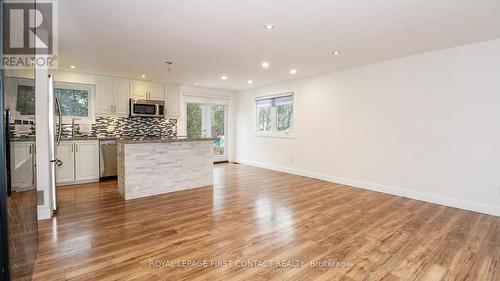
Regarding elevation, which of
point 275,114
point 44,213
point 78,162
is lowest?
point 44,213

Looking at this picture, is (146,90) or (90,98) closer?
(90,98)

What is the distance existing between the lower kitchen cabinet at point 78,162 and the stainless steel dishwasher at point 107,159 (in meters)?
0.08

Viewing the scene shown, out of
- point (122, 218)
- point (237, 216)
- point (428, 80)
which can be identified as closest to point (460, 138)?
point (428, 80)

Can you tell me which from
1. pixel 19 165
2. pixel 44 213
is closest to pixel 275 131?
pixel 44 213

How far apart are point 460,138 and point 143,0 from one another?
4.49 meters

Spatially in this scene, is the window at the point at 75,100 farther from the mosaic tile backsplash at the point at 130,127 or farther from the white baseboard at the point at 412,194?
the white baseboard at the point at 412,194

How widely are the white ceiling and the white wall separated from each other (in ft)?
1.12

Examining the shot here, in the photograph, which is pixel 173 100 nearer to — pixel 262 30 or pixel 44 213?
pixel 44 213

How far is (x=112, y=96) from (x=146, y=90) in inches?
31.8

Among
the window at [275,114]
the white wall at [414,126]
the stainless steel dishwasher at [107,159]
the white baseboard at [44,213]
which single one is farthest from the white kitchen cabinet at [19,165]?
the window at [275,114]

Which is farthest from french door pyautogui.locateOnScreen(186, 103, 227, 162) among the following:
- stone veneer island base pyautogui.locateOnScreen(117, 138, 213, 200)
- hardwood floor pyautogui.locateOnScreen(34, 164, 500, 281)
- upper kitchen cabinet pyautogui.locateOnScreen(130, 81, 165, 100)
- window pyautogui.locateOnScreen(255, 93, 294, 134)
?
hardwood floor pyautogui.locateOnScreen(34, 164, 500, 281)

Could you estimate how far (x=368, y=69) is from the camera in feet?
15.1

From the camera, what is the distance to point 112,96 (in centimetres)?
573

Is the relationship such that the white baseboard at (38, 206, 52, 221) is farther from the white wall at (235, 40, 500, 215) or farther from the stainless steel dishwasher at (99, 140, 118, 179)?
the white wall at (235, 40, 500, 215)
